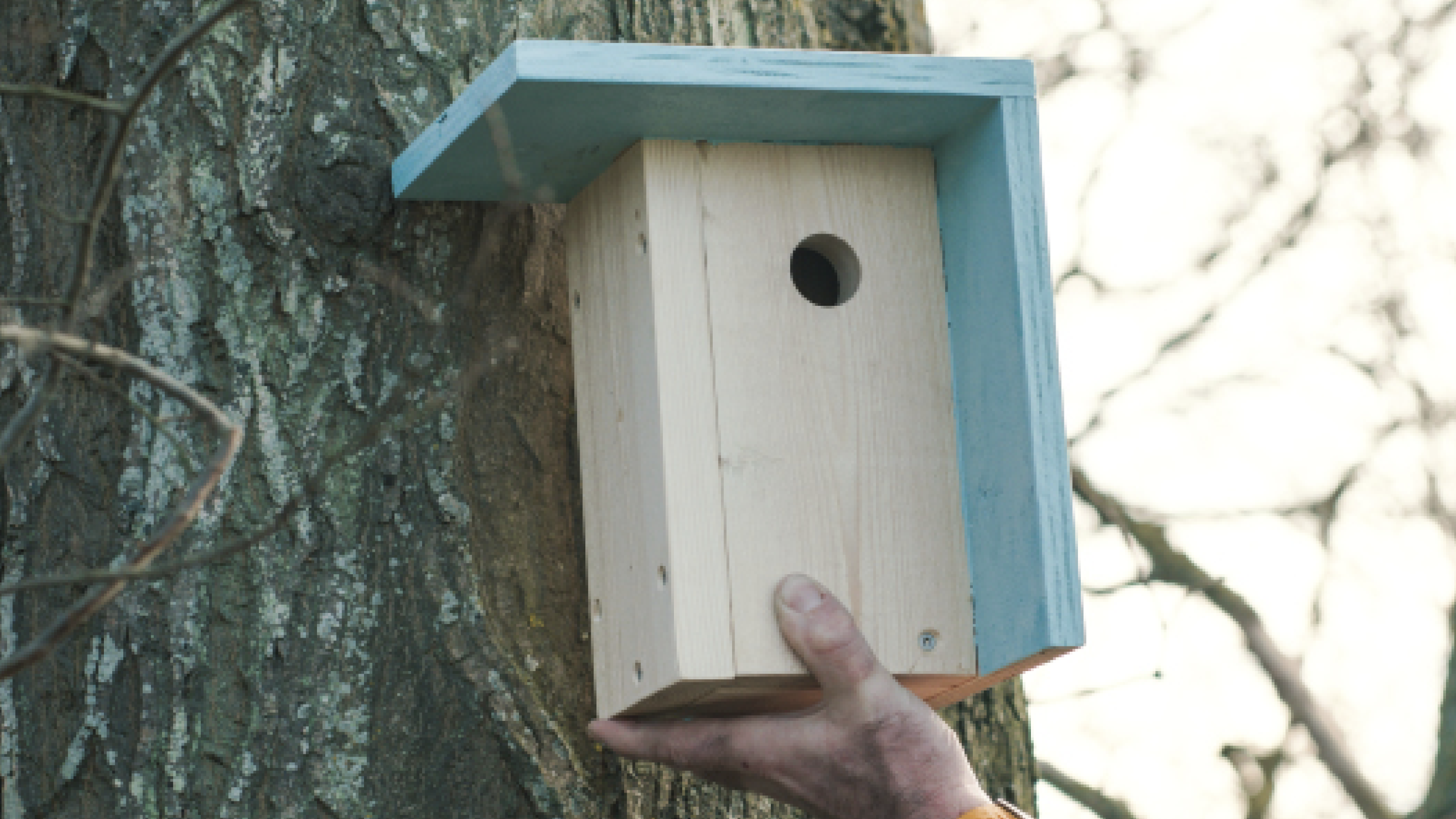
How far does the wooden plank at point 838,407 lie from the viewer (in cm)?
207

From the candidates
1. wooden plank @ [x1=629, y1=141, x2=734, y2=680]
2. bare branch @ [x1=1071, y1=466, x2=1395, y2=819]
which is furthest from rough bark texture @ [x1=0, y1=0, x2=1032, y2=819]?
bare branch @ [x1=1071, y1=466, x2=1395, y2=819]

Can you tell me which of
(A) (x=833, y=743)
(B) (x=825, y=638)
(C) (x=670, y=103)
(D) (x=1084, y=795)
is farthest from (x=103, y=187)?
(D) (x=1084, y=795)

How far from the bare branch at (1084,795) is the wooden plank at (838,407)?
4760 mm

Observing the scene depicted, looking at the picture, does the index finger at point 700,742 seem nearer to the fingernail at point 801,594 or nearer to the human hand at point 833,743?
the human hand at point 833,743

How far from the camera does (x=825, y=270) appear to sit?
226 cm

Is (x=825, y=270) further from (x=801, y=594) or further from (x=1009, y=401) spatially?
(x=801, y=594)

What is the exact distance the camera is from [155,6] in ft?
7.77

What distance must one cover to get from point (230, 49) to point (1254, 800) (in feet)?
18.1

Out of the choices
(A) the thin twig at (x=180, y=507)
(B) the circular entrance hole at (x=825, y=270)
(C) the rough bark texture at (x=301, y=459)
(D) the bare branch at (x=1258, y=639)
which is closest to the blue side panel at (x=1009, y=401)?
(B) the circular entrance hole at (x=825, y=270)

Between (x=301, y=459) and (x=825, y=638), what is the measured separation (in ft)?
2.55

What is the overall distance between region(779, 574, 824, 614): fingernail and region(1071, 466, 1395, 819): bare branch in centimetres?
459

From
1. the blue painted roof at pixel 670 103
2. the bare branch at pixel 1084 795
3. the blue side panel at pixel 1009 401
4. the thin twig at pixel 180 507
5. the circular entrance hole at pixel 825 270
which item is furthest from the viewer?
the bare branch at pixel 1084 795

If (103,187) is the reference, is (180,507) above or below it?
below

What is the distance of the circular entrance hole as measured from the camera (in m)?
2.19
